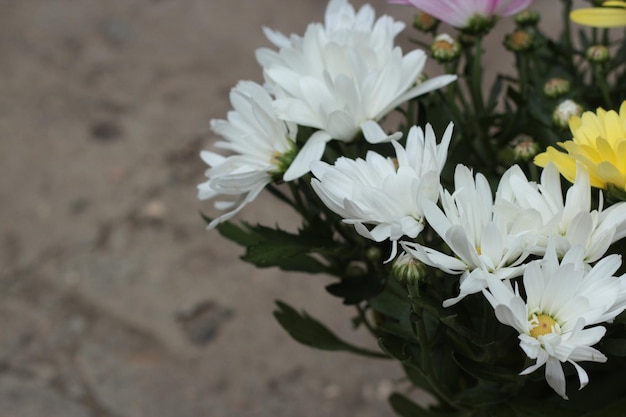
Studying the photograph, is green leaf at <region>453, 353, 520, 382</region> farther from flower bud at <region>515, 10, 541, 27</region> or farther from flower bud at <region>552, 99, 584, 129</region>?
flower bud at <region>515, 10, 541, 27</region>

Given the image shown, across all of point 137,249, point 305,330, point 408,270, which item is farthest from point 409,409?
point 137,249

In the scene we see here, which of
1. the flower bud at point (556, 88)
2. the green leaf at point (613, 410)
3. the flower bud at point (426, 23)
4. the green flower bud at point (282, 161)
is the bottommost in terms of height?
the green leaf at point (613, 410)

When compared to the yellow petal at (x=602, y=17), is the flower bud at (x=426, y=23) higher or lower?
higher

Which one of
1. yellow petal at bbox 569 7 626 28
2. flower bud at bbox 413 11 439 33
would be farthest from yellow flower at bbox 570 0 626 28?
flower bud at bbox 413 11 439 33

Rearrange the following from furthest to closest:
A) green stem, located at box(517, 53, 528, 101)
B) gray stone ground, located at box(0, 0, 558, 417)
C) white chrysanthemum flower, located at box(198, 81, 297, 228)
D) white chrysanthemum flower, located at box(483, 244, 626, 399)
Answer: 1. gray stone ground, located at box(0, 0, 558, 417)
2. green stem, located at box(517, 53, 528, 101)
3. white chrysanthemum flower, located at box(198, 81, 297, 228)
4. white chrysanthemum flower, located at box(483, 244, 626, 399)

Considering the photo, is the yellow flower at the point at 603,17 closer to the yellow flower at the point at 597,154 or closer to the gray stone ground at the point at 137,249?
the yellow flower at the point at 597,154

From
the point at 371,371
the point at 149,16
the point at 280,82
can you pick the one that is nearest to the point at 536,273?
the point at 280,82

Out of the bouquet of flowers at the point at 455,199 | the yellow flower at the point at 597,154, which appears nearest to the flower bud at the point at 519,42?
the bouquet of flowers at the point at 455,199
